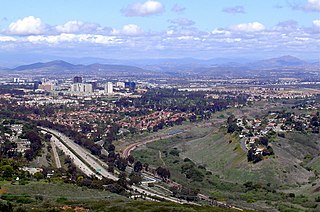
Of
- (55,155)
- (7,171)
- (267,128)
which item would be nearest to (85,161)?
(55,155)

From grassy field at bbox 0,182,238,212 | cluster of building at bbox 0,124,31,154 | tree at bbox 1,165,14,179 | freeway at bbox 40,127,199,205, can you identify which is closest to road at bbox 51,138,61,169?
freeway at bbox 40,127,199,205

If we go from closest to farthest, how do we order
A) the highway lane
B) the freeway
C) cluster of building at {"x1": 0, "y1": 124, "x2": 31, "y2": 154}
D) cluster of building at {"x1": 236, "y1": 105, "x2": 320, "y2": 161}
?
the freeway < the highway lane < cluster of building at {"x1": 0, "y1": 124, "x2": 31, "y2": 154} < cluster of building at {"x1": 236, "y1": 105, "x2": 320, "y2": 161}

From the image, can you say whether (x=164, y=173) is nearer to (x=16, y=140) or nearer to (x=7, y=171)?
(x=7, y=171)

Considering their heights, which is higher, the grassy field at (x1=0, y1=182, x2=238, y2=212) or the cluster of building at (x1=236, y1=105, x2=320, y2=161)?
the grassy field at (x1=0, y1=182, x2=238, y2=212)

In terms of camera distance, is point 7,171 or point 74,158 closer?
point 7,171

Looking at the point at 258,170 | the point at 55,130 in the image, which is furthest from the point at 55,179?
the point at 55,130

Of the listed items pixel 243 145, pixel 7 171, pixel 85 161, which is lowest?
pixel 85 161

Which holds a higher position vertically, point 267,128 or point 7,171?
point 7,171

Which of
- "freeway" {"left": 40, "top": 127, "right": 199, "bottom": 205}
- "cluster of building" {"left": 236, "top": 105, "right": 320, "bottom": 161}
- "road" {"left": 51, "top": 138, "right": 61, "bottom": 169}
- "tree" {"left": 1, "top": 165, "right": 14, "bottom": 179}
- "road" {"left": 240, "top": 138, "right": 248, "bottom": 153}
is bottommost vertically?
"freeway" {"left": 40, "top": 127, "right": 199, "bottom": 205}

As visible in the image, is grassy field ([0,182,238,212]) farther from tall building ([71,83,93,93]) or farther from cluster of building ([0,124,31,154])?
tall building ([71,83,93,93])

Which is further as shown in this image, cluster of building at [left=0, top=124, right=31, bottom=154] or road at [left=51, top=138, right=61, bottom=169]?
cluster of building at [left=0, top=124, right=31, bottom=154]

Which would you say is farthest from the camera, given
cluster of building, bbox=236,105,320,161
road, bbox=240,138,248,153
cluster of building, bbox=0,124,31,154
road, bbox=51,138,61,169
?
cluster of building, bbox=236,105,320,161
